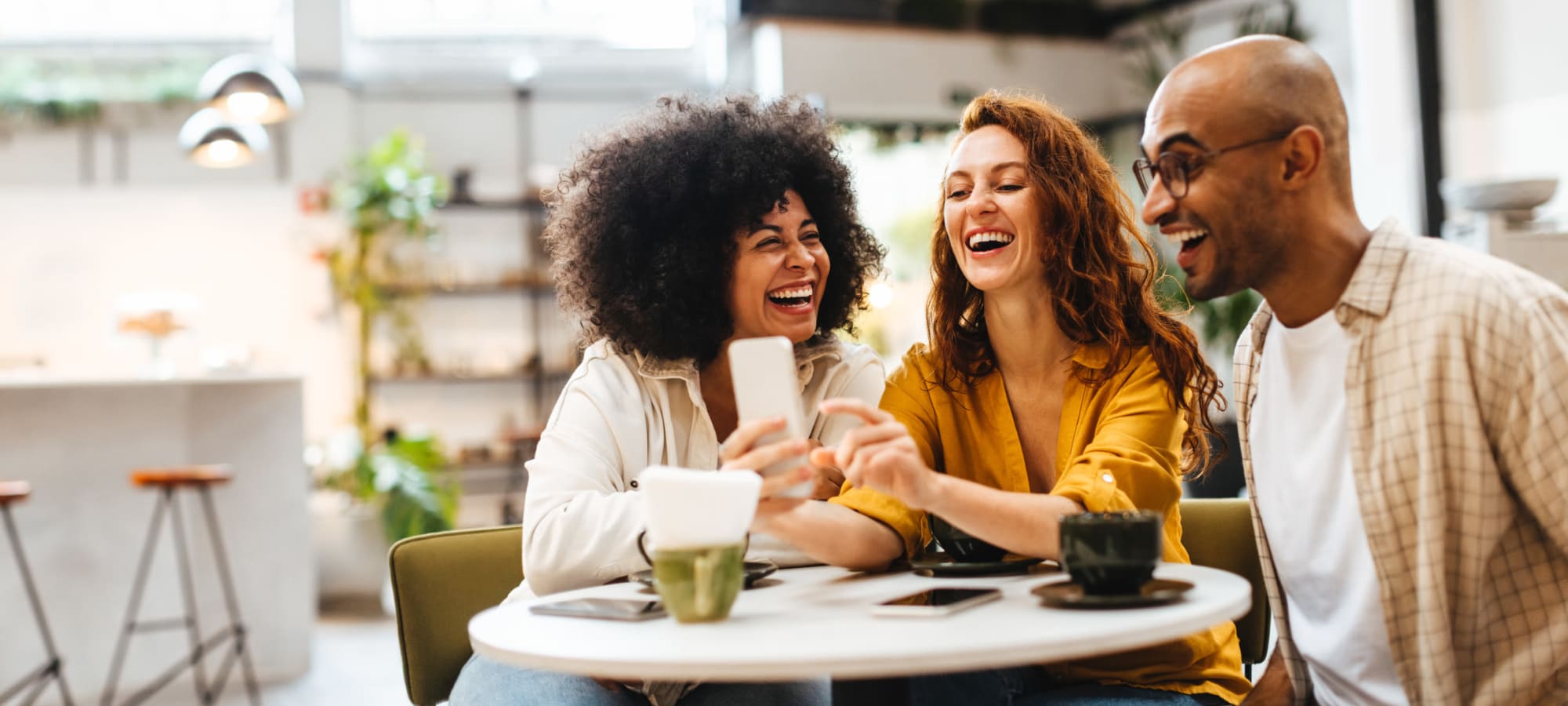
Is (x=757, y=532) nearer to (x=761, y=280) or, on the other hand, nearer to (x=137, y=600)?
(x=761, y=280)

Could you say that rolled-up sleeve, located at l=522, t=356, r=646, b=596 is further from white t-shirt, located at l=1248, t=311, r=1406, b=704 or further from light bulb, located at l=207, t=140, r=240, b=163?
light bulb, located at l=207, t=140, r=240, b=163

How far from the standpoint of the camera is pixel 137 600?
5.03 metres

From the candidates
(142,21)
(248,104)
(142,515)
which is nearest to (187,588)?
(142,515)

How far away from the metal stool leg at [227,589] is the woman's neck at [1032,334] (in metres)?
3.95

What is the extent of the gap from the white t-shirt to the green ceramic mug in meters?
0.76

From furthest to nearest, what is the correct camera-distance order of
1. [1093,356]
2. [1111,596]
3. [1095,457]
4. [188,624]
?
[188,624] < [1093,356] < [1095,457] < [1111,596]

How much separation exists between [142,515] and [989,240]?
4.29 meters

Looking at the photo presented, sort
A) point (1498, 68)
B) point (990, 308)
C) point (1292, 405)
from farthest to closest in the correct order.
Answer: point (1498, 68), point (990, 308), point (1292, 405)

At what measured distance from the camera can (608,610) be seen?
1396 mm

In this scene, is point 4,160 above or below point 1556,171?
above

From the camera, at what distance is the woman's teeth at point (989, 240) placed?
6.32 feet

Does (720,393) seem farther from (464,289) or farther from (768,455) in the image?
(464,289)

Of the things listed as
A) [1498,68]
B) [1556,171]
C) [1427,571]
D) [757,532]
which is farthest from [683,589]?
[1498,68]

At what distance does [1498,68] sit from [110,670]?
6755mm
